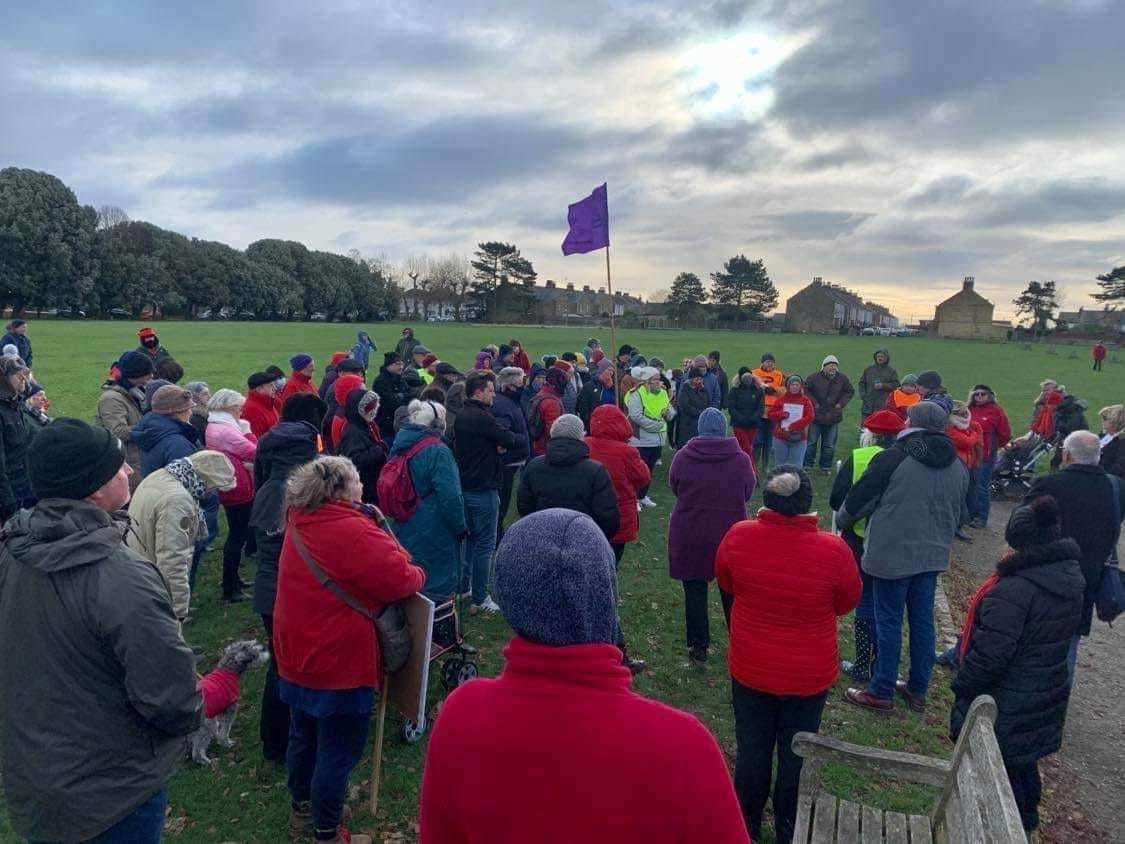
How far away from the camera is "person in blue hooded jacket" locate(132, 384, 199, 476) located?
5676 millimetres

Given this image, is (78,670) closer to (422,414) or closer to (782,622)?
(422,414)

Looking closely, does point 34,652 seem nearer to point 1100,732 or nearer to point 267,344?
point 1100,732

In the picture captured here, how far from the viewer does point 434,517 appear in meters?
5.29

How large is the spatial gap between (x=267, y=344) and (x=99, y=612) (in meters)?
40.6

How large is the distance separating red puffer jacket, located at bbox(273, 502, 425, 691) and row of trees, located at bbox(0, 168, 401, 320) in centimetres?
6493

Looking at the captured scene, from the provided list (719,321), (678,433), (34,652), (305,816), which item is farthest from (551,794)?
(719,321)

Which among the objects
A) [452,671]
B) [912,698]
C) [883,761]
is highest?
[883,761]

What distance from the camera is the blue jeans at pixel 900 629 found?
17.4ft

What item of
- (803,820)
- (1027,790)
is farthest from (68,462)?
(1027,790)

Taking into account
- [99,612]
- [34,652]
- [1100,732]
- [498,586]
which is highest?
[498,586]

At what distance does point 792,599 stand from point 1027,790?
6.12ft

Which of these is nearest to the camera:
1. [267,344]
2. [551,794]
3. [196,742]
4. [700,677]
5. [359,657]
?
[551,794]

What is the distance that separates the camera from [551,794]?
1494 millimetres

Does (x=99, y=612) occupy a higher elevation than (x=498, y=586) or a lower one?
lower
